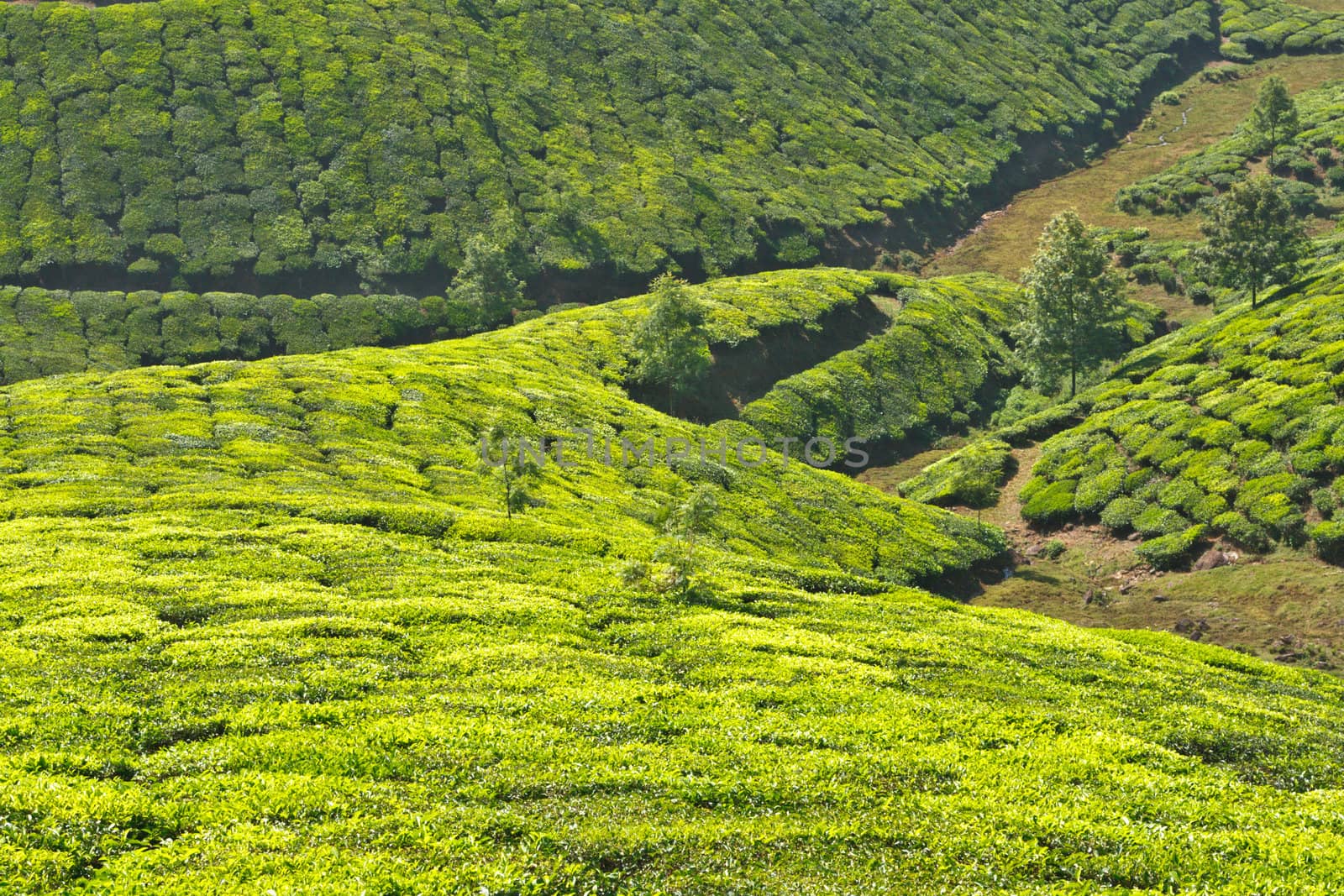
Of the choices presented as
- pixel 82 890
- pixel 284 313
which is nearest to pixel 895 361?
pixel 284 313

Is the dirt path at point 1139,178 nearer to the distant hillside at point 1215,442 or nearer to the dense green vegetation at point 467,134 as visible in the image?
the dense green vegetation at point 467,134

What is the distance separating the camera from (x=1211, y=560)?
5925 centimetres

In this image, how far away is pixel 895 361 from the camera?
327 feet

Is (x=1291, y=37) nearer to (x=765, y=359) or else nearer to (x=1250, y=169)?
(x=1250, y=169)

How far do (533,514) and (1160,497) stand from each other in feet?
153

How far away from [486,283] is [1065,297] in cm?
6404

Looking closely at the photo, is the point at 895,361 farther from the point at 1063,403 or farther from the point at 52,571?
the point at 52,571

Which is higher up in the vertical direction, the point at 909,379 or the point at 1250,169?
the point at 1250,169

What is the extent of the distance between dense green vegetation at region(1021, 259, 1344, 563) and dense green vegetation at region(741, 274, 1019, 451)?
14696mm

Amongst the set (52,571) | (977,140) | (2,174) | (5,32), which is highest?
(977,140)

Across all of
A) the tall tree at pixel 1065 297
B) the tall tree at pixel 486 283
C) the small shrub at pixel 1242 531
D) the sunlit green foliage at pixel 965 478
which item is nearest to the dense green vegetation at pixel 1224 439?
the small shrub at pixel 1242 531

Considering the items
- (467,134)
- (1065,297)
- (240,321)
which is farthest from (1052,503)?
(467,134)

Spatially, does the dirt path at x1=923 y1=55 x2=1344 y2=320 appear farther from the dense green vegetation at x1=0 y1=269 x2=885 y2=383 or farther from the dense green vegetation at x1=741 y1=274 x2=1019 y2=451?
the dense green vegetation at x1=0 y1=269 x2=885 y2=383

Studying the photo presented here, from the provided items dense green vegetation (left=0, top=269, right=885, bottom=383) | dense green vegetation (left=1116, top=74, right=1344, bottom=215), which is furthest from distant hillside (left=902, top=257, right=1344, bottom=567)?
dense green vegetation (left=1116, top=74, right=1344, bottom=215)
